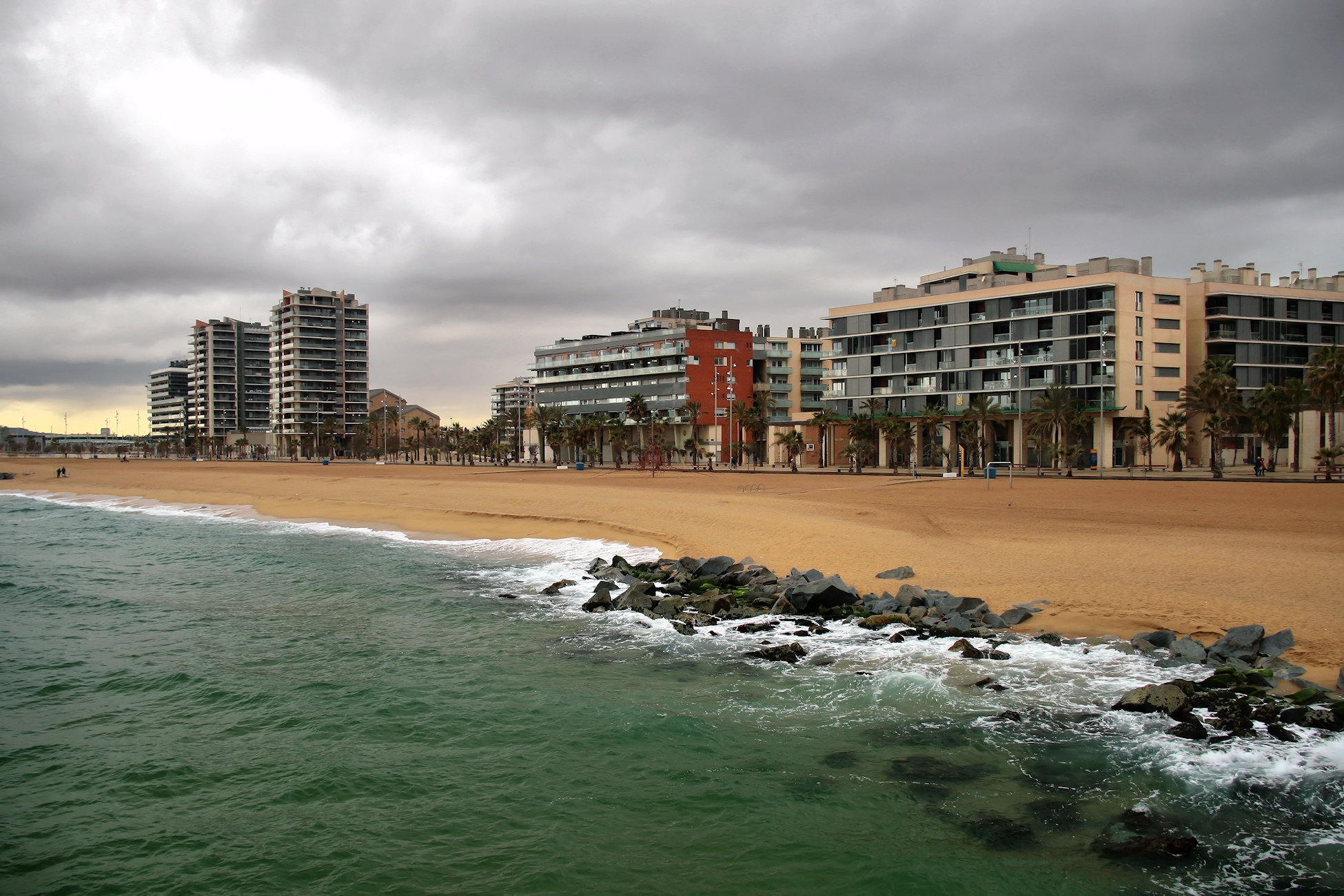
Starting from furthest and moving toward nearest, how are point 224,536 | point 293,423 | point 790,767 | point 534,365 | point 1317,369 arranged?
point 293,423 → point 534,365 → point 1317,369 → point 224,536 → point 790,767

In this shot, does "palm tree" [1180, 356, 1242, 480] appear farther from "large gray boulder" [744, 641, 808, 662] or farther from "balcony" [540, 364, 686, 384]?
"balcony" [540, 364, 686, 384]

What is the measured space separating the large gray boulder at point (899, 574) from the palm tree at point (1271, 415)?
65853 mm

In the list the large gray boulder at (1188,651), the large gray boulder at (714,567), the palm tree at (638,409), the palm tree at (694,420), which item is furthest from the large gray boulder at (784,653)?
the palm tree at (638,409)

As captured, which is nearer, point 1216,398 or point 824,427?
point 1216,398

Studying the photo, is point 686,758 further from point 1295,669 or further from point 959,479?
point 959,479

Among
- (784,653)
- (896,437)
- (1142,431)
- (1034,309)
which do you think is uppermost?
(1034,309)

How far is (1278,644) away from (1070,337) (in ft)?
248

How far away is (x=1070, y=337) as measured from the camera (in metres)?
81.7

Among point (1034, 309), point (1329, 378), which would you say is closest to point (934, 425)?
point (1034, 309)

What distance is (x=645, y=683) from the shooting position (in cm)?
1432

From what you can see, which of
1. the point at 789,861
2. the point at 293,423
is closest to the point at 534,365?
the point at 293,423

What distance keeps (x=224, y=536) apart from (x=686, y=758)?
34921 millimetres

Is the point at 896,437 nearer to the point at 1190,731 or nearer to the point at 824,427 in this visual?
the point at 824,427

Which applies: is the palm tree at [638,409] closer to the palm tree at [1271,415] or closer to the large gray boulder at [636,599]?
the palm tree at [1271,415]
